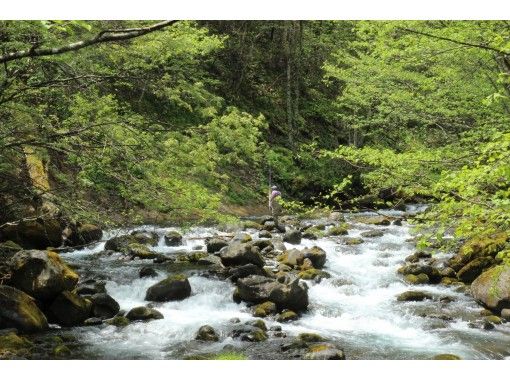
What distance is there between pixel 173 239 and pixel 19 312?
5.45 meters

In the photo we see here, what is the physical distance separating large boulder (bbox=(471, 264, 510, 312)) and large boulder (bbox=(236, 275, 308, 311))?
2932 mm

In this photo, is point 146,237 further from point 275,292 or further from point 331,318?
point 331,318

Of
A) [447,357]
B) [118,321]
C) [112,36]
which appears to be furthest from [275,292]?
[112,36]

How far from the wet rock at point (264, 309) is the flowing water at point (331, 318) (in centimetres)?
16

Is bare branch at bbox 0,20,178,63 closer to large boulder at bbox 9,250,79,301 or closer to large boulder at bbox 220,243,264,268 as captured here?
large boulder at bbox 9,250,79,301

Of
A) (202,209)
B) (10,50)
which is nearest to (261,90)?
(202,209)

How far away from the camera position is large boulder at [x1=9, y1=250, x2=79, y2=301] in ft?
23.3

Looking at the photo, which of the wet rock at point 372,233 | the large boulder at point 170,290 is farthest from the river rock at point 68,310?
the wet rock at point 372,233

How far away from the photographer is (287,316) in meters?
7.66

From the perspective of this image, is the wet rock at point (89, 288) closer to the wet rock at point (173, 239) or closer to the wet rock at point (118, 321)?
the wet rock at point (118, 321)

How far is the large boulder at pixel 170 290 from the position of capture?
8297 mm

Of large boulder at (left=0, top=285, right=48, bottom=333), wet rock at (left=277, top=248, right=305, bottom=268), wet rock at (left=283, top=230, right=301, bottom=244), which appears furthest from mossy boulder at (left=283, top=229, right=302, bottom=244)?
large boulder at (left=0, top=285, right=48, bottom=333)

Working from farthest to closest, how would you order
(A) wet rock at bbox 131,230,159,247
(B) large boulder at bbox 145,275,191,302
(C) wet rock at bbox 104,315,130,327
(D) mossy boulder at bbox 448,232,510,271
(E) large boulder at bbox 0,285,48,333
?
(A) wet rock at bbox 131,230,159,247
(D) mossy boulder at bbox 448,232,510,271
(B) large boulder at bbox 145,275,191,302
(C) wet rock at bbox 104,315,130,327
(E) large boulder at bbox 0,285,48,333

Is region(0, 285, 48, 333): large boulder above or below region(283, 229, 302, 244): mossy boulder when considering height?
above
